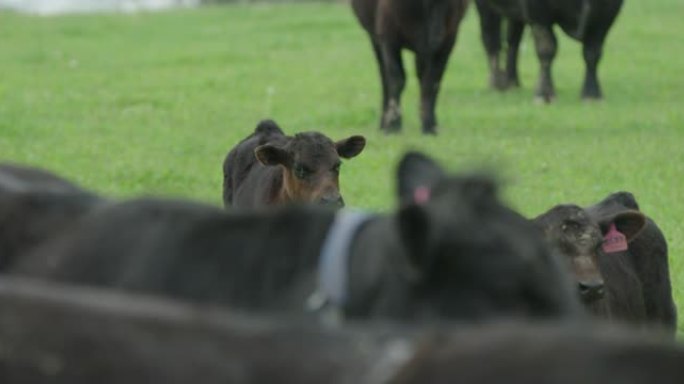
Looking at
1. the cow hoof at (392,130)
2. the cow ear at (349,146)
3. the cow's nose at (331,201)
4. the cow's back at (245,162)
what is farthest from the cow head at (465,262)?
the cow hoof at (392,130)

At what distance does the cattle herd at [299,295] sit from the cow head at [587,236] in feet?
14.5

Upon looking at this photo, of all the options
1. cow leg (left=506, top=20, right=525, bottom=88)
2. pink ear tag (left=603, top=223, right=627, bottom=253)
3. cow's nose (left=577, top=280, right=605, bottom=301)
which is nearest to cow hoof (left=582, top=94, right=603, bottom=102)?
cow leg (left=506, top=20, right=525, bottom=88)

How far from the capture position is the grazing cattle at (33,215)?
4898mm

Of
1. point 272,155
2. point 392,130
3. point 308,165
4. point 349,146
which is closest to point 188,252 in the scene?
point 308,165

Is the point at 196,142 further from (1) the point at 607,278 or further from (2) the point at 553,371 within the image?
(2) the point at 553,371

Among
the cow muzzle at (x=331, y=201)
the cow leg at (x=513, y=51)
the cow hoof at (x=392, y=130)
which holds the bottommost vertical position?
the cow leg at (x=513, y=51)

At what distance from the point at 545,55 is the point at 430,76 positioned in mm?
4775

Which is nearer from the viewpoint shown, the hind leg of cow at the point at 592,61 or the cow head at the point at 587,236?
the cow head at the point at 587,236

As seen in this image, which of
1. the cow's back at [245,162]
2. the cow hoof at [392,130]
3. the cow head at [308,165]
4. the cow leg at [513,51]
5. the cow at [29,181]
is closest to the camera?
the cow at [29,181]

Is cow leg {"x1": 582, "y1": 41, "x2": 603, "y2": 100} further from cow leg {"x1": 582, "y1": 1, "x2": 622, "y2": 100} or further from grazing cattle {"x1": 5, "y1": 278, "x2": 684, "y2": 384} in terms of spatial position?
grazing cattle {"x1": 5, "y1": 278, "x2": 684, "y2": 384}

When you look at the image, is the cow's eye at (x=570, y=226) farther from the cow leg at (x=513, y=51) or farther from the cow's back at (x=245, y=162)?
the cow leg at (x=513, y=51)

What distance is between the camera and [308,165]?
38.7ft

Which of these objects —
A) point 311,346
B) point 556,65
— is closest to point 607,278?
point 311,346

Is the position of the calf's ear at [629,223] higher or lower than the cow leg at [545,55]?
higher
